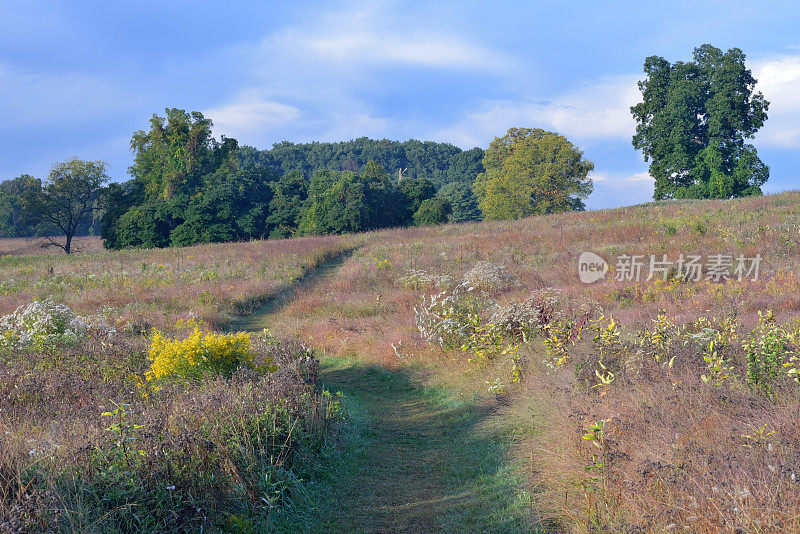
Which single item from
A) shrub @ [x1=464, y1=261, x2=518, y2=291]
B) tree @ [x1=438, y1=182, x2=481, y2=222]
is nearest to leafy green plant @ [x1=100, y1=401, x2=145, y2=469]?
shrub @ [x1=464, y1=261, x2=518, y2=291]

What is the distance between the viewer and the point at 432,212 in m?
42.8

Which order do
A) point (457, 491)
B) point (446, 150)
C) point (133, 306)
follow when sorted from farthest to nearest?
point (446, 150) → point (133, 306) → point (457, 491)

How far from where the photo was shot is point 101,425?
4332mm

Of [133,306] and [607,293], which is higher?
[607,293]

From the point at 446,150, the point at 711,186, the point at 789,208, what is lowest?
the point at 789,208

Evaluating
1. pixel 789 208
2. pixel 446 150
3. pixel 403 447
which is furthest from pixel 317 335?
pixel 446 150

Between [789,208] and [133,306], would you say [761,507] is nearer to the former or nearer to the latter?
[133,306]

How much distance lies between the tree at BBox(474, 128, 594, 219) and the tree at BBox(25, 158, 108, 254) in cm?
3189

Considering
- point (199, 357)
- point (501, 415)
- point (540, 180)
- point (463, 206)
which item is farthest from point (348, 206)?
point (501, 415)

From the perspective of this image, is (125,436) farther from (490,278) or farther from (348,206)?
(348,206)

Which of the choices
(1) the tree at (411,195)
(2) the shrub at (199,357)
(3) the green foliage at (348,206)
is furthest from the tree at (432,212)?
(2) the shrub at (199,357)

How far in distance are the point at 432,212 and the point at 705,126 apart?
21052 mm

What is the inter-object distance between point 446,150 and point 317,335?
73.3m

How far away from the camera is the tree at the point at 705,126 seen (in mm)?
38250
